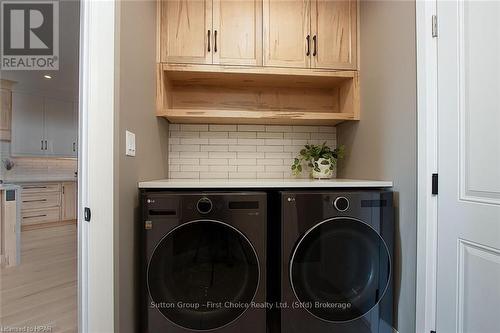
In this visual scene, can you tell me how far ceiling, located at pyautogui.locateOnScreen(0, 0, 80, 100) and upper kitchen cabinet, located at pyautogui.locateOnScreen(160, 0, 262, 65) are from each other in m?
1.01

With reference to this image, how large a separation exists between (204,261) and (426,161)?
1187mm

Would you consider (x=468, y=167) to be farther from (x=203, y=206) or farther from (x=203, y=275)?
(x=203, y=275)

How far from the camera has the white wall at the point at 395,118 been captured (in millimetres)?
1296

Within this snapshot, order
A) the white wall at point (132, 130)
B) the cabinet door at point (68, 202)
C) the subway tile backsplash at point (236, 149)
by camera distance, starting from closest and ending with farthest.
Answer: the white wall at point (132, 130), the subway tile backsplash at point (236, 149), the cabinet door at point (68, 202)

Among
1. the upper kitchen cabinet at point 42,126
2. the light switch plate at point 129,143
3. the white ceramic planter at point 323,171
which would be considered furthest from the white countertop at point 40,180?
the white ceramic planter at point 323,171

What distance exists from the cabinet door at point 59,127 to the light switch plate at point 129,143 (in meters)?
4.64

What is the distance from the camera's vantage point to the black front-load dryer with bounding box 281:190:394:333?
4.31ft

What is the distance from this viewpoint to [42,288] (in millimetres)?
2201

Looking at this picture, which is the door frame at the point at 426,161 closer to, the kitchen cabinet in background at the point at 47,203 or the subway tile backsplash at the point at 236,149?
the subway tile backsplash at the point at 236,149

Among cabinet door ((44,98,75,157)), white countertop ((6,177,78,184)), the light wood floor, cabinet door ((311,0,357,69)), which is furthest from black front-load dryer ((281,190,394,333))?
cabinet door ((44,98,75,157))

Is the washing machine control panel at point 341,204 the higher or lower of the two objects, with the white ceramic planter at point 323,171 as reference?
lower

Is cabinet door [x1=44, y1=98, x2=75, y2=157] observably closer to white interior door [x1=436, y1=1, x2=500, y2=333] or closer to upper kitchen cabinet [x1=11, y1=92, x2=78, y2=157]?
upper kitchen cabinet [x1=11, y1=92, x2=78, y2=157]

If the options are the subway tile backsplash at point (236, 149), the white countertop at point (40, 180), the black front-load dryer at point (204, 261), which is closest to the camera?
the black front-load dryer at point (204, 261)

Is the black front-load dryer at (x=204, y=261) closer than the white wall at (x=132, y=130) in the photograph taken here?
No
